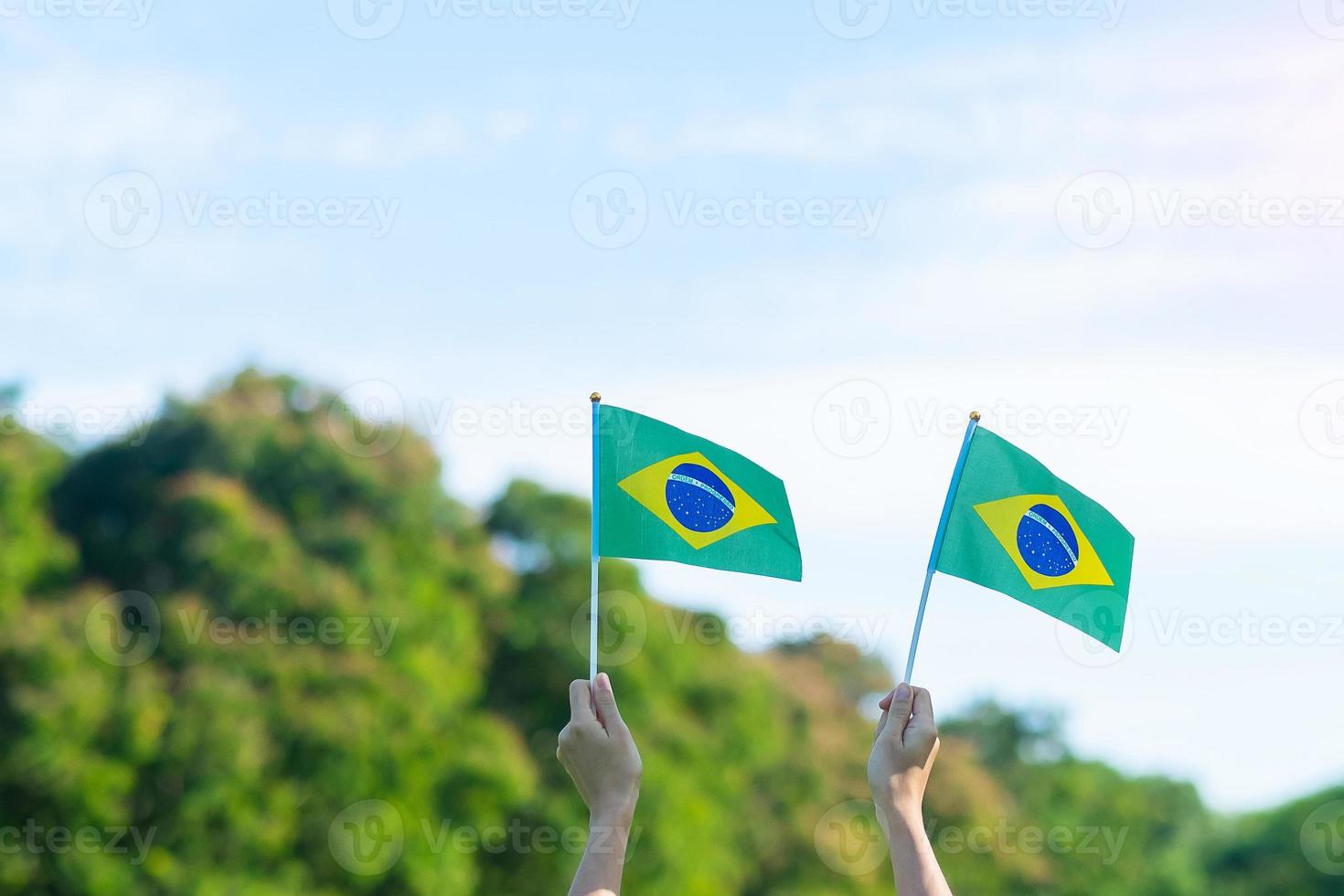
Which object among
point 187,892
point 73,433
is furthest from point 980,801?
point 73,433

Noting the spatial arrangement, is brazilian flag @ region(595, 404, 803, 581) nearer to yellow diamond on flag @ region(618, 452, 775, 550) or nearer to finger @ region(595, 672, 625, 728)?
yellow diamond on flag @ region(618, 452, 775, 550)

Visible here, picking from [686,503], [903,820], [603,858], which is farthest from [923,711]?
[686,503]

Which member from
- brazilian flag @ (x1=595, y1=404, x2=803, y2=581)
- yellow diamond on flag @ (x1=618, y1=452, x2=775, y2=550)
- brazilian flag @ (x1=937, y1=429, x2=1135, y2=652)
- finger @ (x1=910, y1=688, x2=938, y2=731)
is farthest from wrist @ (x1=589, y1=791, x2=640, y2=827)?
brazilian flag @ (x1=937, y1=429, x2=1135, y2=652)

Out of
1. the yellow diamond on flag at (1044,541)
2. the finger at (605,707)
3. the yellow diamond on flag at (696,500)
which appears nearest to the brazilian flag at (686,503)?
the yellow diamond on flag at (696,500)

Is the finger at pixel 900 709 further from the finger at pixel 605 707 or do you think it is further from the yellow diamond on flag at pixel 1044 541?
the yellow diamond on flag at pixel 1044 541

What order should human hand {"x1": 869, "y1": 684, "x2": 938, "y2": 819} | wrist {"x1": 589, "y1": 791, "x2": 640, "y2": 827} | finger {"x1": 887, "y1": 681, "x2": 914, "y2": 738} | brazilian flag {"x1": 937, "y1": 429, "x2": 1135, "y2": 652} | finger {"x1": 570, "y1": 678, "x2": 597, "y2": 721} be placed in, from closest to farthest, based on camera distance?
wrist {"x1": 589, "y1": 791, "x2": 640, "y2": 827}
finger {"x1": 570, "y1": 678, "x2": 597, "y2": 721}
human hand {"x1": 869, "y1": 684, "x2": 938, "y2": 819}
finger {"x1": 887, "y1": 681, "x2": 914, "y2": 738}
brazilian flag {"x1": 937, "y1": 429, "x2": 1135, "y2": 652}

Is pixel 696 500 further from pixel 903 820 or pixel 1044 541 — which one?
pixel 903 820

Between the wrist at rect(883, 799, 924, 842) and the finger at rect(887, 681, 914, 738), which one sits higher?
the finger at rect(887, 681, 914, 738)

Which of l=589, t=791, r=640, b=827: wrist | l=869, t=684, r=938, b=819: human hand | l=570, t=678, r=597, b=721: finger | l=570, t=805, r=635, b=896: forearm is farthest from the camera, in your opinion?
l=869, t=684, r=938, b=819: human hand
